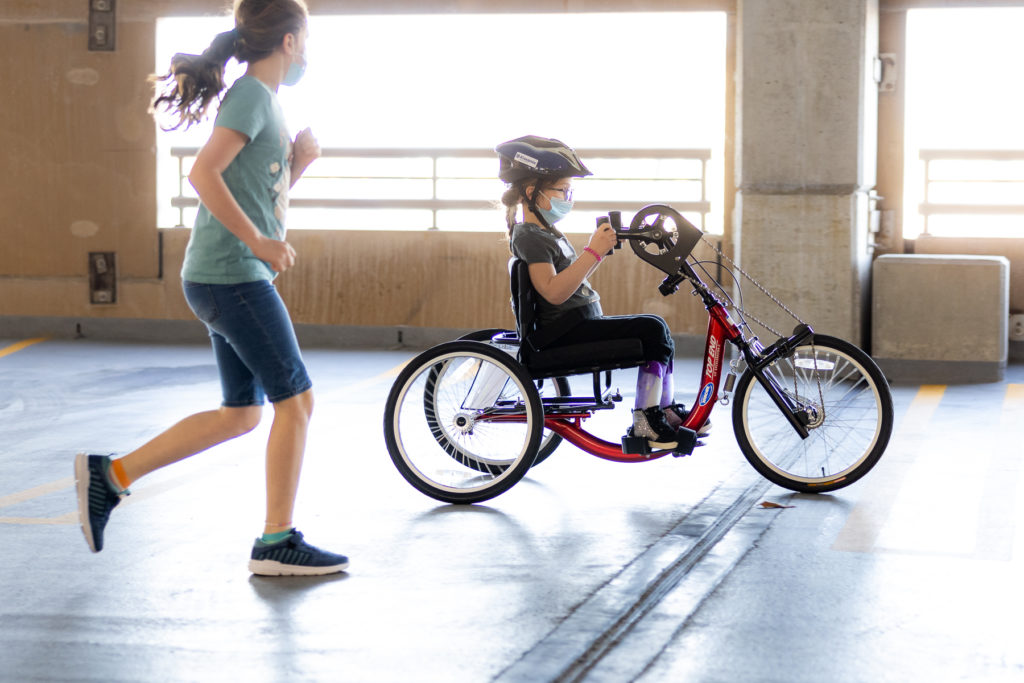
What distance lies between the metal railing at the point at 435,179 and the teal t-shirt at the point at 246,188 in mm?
7399

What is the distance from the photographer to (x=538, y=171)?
5.26 metres

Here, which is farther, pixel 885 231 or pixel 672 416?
pixel 885 231

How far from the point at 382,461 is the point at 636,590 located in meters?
2.44

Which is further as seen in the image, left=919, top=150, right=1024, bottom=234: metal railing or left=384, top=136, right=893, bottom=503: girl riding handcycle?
left=919, top=150, right=1024, bottom=234: metal railing

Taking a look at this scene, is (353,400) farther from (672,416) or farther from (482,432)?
(672,416)

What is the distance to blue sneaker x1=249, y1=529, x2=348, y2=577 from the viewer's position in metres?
4.25

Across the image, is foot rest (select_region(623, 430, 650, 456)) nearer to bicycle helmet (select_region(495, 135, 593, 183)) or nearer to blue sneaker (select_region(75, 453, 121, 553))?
bicycle helmet (select_region(495, 135, 593, 183))

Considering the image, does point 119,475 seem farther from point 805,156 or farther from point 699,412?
point 805,156

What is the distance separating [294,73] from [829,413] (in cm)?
274

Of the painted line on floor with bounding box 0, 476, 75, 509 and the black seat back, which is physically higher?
the black seat back

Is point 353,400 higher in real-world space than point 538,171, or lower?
lower

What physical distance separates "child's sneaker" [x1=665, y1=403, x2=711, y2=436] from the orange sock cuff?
2.12 m

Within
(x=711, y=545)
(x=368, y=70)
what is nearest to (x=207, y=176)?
(x=711, y=545)

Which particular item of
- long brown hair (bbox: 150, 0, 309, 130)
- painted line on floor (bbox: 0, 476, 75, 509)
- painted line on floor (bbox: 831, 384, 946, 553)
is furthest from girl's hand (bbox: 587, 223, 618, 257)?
painted line on floor (bbox: 0, 476, 75, 509)
